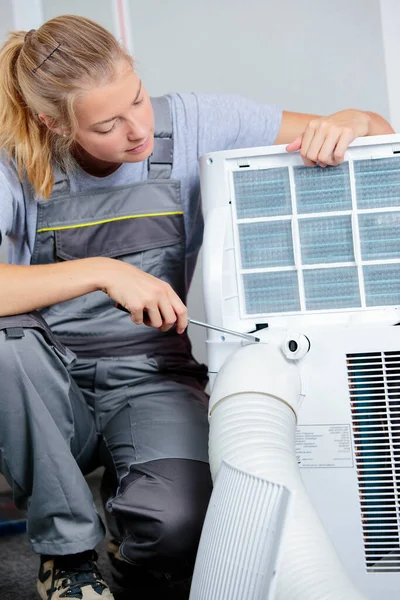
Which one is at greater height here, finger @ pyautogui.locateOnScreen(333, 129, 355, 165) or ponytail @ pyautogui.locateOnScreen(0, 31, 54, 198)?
ponytail @ pyautogui.locateOnScreen(0, 31, 54, 198)

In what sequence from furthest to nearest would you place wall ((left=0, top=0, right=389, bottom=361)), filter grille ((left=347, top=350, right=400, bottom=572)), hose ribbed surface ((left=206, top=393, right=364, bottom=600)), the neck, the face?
1. wall ((left=0, top=0, right=389, bottom=361))
2. the neck
3. the face
4. filter grille ((left=347, top=350, right=400, bottom=572))
5. hose ribbed surface ((left=206, top=393, right=364, bottom=600))

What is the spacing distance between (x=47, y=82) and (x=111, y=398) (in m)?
0.54

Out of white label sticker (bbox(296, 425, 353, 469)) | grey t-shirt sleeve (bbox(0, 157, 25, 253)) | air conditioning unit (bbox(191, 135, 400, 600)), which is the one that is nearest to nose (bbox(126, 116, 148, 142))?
air conditioning unit (bbox(191, 135, 400, 600))

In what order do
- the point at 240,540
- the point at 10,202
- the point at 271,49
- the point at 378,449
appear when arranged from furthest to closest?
the point at 271,49 → the point at 10,202 → the point at 378,449 → the point at 240,540

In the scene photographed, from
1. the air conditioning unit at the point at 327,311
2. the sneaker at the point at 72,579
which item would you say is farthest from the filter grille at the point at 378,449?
the sneaker at the point at 72,579

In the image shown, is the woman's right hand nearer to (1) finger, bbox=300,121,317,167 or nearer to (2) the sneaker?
(1) finger, bbox=300,121,317,167

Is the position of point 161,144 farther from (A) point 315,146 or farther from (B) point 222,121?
(A) point 315,146

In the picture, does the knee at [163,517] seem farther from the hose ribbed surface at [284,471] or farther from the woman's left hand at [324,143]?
the woman's left hand at [324,143]

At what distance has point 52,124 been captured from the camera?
127 centimetres

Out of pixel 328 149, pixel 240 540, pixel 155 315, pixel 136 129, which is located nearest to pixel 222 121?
pixel 136 129

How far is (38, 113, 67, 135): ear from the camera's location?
1.26m

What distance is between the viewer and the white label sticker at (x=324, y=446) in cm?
108

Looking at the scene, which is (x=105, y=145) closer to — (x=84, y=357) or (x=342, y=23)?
(x=84, y=357)

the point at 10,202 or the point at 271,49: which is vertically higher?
the point at 271,49
